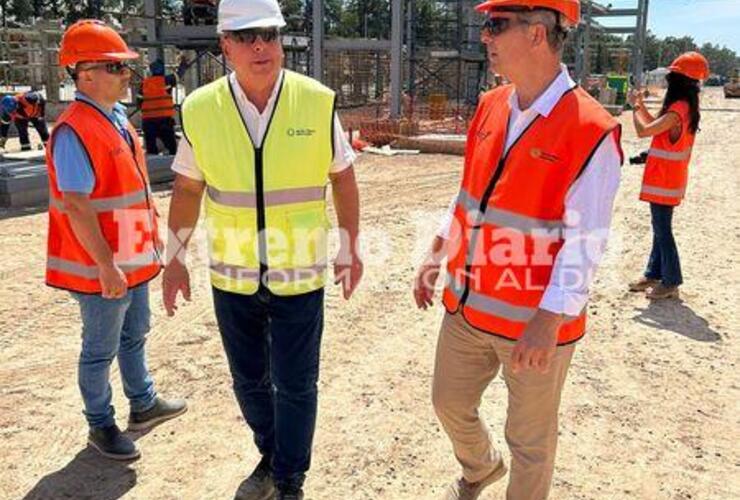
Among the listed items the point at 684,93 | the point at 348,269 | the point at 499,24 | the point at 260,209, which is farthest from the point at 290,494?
the point at 684,93

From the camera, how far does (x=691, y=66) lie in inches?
200

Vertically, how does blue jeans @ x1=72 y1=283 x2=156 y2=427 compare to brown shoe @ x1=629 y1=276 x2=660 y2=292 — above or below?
above

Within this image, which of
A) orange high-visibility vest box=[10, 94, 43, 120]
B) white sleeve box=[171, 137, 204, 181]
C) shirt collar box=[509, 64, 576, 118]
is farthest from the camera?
orange high-visibility vest box=[10, 94, 43, 120]

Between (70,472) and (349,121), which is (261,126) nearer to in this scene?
(70,472)

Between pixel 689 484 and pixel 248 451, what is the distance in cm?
212

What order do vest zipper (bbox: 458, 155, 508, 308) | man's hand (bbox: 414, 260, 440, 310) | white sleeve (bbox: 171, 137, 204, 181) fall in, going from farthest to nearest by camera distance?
man's hand (bbox: 414, 260, 440, 310), white sleeve (bbox: 171, 137, 204, 181), vest zipper (bbox: 458, 155, 508, 308)

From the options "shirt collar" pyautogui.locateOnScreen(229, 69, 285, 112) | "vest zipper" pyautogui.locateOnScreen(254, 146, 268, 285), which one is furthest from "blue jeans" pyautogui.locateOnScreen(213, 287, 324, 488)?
"shirt collar" pyautogui.locateOnScreen(229, 69, 285, 112)

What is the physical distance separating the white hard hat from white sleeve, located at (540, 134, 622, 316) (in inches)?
48.0

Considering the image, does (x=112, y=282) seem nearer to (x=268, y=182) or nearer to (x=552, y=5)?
(x=268, y=182)

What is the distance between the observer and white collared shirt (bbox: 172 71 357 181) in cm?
252

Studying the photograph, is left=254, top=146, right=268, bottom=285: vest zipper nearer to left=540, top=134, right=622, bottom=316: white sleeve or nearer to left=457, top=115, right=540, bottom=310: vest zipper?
left=457, top=115, right=540, bottom=310: vest zipper

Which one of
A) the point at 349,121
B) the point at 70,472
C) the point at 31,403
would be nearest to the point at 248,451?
the point at 70,472

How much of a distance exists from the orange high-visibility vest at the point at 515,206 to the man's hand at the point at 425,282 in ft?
0.77

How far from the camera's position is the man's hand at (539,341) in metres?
2.11
